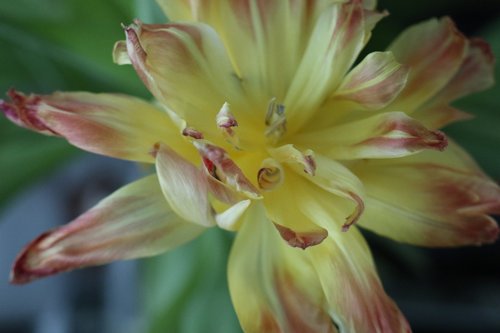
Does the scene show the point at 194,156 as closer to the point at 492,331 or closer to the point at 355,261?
the point at 355,261

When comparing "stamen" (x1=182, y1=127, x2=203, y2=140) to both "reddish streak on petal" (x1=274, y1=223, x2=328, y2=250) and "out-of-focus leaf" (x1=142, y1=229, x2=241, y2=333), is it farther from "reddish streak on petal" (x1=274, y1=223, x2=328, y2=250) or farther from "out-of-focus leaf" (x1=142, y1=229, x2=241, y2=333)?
"out-of-focus leaf" (x1=142, y1=229, x2=241, y2=333)

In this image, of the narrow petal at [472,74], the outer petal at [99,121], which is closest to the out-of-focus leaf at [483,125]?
the narrow petal at [472,74]

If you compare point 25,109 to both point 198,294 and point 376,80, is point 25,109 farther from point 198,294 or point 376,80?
point 198,294

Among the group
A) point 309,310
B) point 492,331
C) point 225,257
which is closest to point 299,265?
point 309,310

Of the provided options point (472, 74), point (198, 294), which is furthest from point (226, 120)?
point (198, 294)

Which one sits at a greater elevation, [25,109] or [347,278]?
[25,109]

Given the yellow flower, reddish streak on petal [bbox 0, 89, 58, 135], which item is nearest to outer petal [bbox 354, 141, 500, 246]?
the yellow flower
